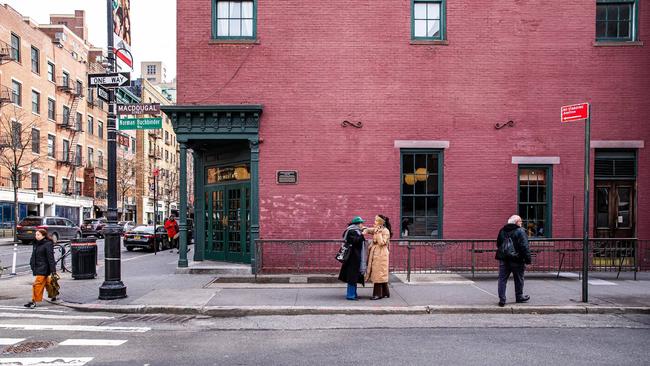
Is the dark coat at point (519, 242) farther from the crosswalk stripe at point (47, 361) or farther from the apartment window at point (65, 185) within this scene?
the apartment window at point (65, 185)

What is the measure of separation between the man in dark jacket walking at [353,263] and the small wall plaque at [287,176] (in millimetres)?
3898

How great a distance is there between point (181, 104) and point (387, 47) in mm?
5801

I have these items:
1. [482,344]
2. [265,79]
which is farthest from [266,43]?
[482,344]

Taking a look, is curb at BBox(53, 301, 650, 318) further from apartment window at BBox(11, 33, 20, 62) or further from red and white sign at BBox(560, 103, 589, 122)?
apartment window at BBox(11, 33, 20, 62)

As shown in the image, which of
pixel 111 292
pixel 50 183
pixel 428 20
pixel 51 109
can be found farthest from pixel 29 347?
pixel 51 109

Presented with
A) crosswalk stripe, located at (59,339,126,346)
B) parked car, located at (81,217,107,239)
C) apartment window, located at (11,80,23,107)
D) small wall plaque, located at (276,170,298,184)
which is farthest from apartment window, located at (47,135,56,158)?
crosswalk stripe, located at (59,339,126,346)

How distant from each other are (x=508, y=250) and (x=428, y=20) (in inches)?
292

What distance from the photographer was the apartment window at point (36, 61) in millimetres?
42750

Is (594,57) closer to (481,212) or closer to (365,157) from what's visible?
(481,212)

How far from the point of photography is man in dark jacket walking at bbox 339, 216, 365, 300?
1019 centimetres

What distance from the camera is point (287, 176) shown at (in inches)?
547

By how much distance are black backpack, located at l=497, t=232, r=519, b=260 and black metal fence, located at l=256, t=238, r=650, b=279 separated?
3475 mm

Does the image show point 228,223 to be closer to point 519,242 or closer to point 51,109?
point 519,242

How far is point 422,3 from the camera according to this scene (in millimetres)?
14242
